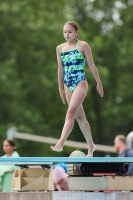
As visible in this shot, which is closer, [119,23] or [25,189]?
[25,189]

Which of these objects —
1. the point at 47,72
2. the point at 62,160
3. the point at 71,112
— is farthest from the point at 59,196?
the point at 47,72

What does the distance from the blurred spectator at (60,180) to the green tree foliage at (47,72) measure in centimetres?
2042

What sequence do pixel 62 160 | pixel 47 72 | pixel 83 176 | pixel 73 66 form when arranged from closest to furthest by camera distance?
pixel 62 160 < pixel 83 176 < pixel 73 66 < pixel 47 72

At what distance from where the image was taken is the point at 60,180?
14.7 meters

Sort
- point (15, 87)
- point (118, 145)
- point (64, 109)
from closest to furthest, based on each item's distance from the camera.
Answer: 1. point (118, 145)
2. point (15, 87)
3. point (64, 109)

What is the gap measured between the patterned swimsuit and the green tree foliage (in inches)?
957

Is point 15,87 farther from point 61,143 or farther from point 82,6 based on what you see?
point 61,143

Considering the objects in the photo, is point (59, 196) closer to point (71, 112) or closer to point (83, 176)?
point (83, 176)

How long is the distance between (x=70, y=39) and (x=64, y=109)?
30.7m

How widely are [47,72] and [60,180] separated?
82.6ft

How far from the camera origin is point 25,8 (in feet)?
129

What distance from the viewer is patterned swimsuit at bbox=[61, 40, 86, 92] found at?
11.2 metres

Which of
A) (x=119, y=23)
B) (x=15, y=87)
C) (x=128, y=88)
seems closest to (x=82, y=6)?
(x=119, y=23)

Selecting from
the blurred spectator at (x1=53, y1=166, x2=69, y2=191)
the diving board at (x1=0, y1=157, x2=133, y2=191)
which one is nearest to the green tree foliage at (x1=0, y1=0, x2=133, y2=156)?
the blurred spectator at (x1=53, y1=166, x2=69, y2=191)
